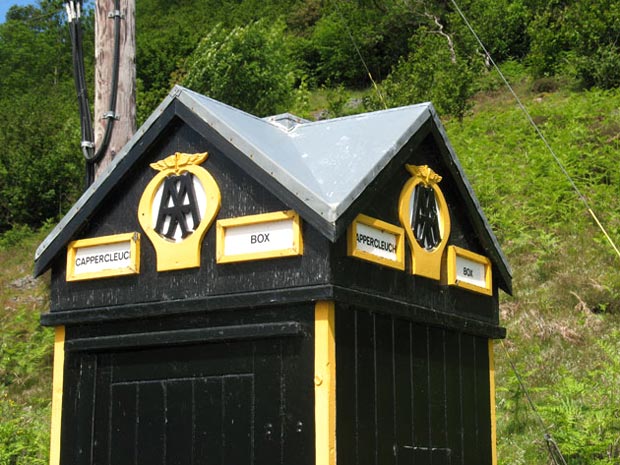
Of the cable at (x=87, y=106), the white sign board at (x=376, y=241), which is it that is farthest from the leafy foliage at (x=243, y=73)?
the white sign board at (x=376, y=241)

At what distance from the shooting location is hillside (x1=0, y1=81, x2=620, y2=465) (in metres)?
8.09

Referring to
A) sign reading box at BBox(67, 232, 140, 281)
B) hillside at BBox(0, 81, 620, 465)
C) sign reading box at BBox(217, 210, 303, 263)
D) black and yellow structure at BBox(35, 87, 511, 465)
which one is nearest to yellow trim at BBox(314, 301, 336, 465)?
black and yellow structure at BBox(35, 87, 511, 465)

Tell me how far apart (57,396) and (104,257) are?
2.43ft

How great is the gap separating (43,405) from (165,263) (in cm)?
899

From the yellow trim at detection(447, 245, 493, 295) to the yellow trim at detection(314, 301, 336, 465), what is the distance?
1.13 metres

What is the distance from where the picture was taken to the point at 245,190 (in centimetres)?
425

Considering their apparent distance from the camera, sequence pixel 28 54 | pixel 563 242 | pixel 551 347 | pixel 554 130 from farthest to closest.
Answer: pixel 28 54, pixel 554 130, pixel 563 242, pixel 551 347

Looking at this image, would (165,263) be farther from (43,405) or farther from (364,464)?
(43,405)

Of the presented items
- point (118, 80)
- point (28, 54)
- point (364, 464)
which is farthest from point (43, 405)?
point (28, 54)

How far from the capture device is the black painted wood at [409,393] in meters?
4.00

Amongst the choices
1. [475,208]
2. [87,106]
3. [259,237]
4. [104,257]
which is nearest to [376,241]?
[259,237]

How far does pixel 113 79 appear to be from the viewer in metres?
6.08

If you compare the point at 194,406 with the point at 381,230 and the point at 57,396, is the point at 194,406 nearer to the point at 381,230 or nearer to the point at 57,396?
the point at 57,396

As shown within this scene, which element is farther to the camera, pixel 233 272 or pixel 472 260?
pixel 472 260
